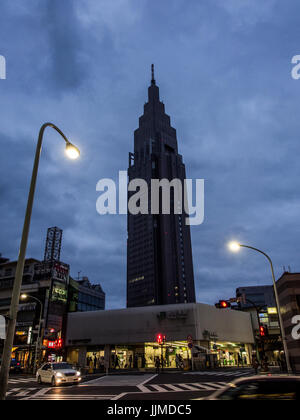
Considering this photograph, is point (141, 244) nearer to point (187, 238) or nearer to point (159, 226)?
point (159, 226)

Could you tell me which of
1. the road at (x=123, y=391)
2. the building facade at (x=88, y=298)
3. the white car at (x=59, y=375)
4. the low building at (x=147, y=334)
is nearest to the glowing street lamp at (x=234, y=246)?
the road at (x=123, y=391)

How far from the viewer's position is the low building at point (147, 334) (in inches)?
1855

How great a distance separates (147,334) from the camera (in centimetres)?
4819

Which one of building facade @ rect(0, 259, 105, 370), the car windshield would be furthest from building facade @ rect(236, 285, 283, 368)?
building facade @ rect(0, 259, 105, 370)

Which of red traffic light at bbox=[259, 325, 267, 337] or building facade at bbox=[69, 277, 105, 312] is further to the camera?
building facade at bbox=[69, 277, 105, 312]

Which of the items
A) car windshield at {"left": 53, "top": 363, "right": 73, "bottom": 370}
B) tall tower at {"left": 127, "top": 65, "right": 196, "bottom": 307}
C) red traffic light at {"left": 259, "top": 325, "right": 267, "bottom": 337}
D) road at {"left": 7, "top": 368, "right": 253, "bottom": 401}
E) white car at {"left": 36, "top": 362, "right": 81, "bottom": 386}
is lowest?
road at {"left": 7, "top": 368, "right": 253, "bottom": 401}

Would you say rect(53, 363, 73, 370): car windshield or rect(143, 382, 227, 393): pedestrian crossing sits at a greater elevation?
rect(53, 363, 73, 370): car windshield

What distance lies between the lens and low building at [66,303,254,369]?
47125mm

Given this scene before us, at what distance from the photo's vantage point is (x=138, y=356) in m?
48.3

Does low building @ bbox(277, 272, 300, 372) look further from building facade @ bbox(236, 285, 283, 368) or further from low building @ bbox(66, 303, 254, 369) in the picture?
low building @ bbox(66, 303, 254, 369)

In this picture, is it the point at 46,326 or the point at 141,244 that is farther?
the point at 141,244

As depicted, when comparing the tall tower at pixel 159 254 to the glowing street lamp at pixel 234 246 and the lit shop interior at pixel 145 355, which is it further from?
the glowing street lamp at pixel 234 246
